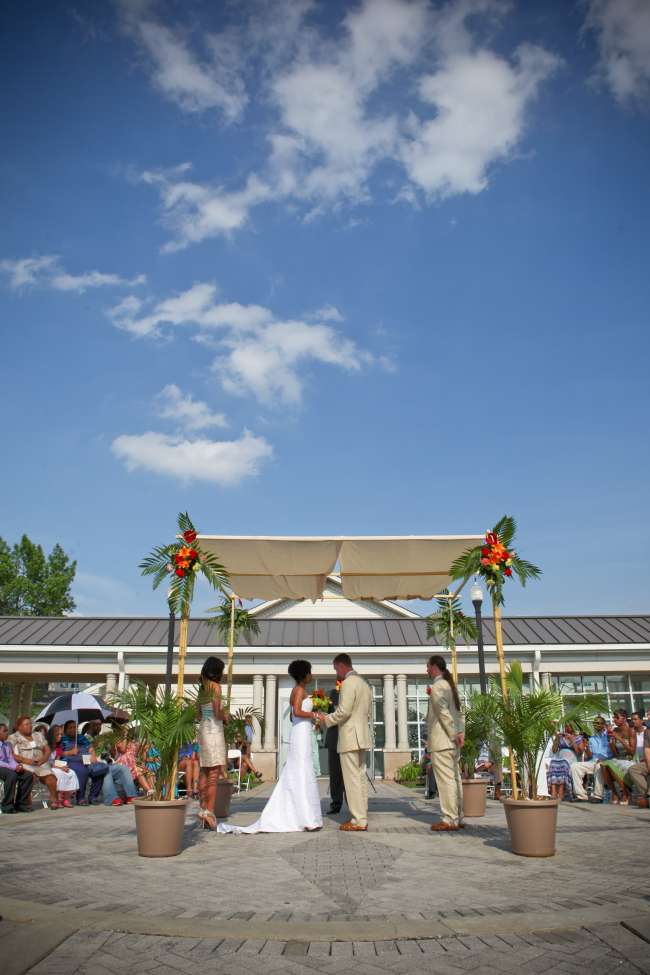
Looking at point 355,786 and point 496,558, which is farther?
point 496,558

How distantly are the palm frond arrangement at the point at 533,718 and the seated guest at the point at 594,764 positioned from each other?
695 cm

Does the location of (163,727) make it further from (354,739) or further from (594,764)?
(594,764)

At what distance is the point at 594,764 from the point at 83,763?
941 centimetres

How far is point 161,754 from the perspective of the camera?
21.7 feet

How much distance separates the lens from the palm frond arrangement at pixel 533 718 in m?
6.45

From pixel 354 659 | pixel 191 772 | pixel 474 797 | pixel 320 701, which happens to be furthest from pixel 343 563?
pixel 354 659

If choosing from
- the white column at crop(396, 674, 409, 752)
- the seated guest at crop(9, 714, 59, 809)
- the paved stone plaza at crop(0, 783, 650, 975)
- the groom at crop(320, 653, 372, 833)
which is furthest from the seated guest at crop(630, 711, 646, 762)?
the white column at crop(396, 674, 409, 752)

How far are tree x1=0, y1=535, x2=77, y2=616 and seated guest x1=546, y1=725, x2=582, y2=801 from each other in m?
49.0

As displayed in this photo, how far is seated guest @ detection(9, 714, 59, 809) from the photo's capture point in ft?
39.3

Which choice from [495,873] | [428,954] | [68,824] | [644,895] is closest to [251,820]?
[68,824]

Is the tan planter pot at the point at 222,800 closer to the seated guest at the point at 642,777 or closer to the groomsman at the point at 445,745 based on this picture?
the groomsman at the point at 445,745

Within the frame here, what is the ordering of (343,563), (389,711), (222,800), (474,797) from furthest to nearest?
(389,711), (343,563), (474,797), (222,800)

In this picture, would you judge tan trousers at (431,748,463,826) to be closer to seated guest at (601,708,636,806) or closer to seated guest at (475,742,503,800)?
seated guest at (475,742,503,800)

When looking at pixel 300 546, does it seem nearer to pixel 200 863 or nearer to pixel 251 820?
pixel 251 820
